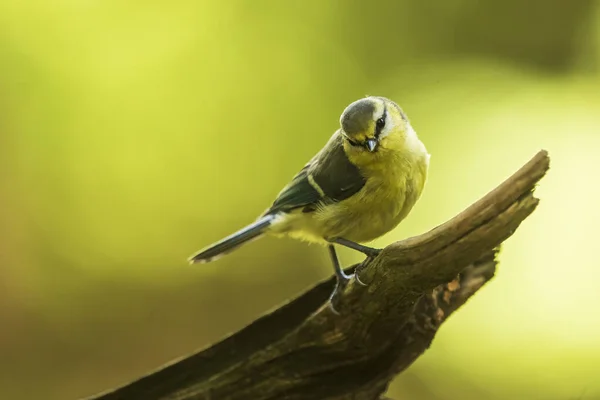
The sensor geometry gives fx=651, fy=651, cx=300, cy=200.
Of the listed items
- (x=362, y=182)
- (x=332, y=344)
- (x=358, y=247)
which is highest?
(x=362, y=182)

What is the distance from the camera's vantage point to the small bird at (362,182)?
0.98 metres

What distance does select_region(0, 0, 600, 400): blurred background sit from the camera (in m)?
1.50

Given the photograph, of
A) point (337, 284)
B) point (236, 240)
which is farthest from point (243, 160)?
point (337, 284)

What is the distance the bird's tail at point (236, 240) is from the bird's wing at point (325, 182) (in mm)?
31

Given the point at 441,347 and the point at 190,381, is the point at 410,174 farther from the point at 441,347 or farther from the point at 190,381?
the point at 441,347

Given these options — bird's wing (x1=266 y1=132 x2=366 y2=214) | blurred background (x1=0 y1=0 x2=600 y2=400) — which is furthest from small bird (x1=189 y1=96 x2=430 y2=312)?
blurred background (x1=0 y1=0 x2=600 y2=400)

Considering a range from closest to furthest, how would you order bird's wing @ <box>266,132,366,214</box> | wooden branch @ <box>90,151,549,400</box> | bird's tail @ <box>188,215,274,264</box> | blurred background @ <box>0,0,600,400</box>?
wooden branch @ <box>90,151,549,400</box>, bird's wing @ <box>266,132,366,214</box>, bird's tail @ <box>188,215,274,264</box>, blurred background @ <box>0,0,600,400</box>

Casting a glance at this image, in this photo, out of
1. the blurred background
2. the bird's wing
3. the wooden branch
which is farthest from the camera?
the blurred background

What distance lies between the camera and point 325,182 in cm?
107

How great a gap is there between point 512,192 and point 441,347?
983mm

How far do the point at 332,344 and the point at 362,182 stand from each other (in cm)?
25

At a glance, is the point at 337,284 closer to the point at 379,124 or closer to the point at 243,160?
the point at 379,124

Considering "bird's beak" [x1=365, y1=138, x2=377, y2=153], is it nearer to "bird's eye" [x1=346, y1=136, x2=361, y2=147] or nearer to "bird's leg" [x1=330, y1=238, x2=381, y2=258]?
"bird's eye" [x1=346, y1=136, x2=361, y2=147]

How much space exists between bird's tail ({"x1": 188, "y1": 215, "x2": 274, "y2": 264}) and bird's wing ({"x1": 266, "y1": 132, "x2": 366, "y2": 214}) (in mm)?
31
